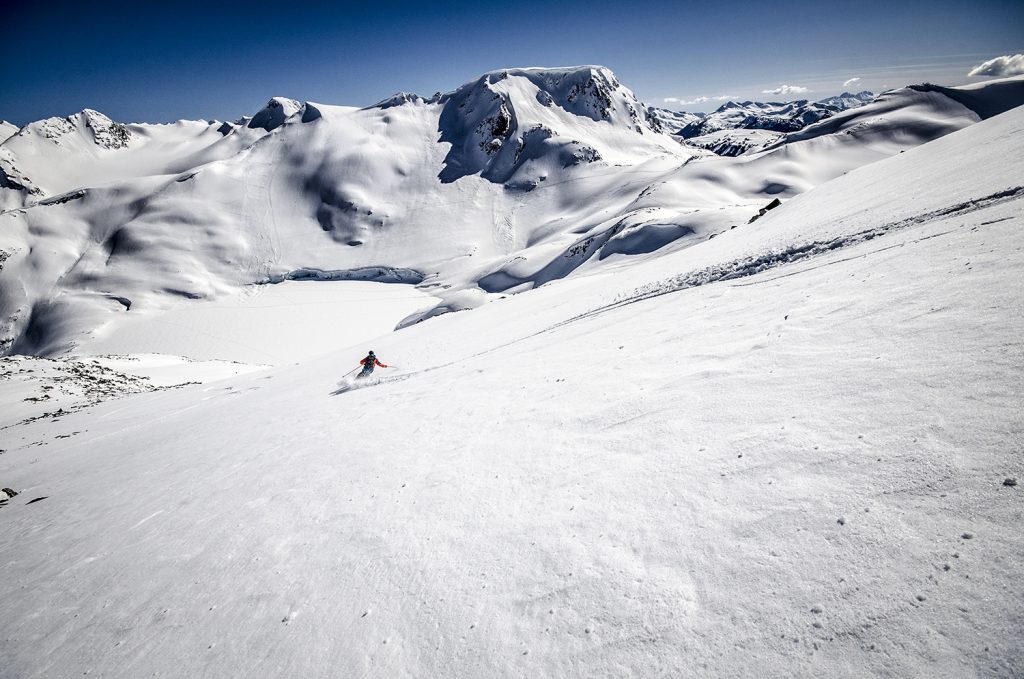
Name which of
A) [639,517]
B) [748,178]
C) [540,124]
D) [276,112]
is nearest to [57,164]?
[276,112]

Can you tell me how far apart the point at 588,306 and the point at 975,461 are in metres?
12.8

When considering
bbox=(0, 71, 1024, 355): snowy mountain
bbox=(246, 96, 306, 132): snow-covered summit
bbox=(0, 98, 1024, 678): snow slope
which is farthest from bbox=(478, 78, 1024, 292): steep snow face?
bbox=(246, 96, 306, 132): snow-covered summit

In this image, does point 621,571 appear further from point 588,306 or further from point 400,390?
point 588,306

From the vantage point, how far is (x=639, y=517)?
3.65m

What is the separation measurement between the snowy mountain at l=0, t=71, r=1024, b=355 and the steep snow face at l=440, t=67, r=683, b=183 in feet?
2.73

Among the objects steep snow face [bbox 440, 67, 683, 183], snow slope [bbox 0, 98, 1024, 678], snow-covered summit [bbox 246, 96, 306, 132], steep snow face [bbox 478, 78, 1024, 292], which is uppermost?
snow-covered summit [bbox 246, 96, 306, 132]

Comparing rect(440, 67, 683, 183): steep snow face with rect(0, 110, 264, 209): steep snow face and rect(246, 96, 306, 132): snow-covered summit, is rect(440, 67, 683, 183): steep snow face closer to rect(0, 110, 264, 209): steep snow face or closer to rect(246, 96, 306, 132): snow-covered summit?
rect(246, 96, 306, 132): snow-covered summit

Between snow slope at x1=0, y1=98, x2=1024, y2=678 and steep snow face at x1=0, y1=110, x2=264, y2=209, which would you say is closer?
snow slope at x1=0, y1=98, x2=1024, y2=678

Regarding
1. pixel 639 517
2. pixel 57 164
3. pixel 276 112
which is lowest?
pixel 639 517

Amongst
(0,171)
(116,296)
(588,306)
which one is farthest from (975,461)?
(0,171)

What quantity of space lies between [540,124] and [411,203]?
62.9 meters

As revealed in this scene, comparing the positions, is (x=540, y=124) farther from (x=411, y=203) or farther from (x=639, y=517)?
(x=639, y=517)

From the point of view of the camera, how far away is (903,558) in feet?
8.55

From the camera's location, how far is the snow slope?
2580 mm
